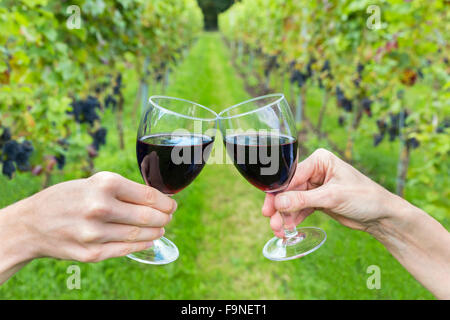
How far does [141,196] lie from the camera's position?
1.10 metres

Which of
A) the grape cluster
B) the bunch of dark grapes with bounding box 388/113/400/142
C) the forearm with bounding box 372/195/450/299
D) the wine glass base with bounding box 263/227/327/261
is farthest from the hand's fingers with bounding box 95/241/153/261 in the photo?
the bunch of dark grapes with bounding box 388/113/400/142

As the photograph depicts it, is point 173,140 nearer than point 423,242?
Yes

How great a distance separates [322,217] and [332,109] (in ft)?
18.7

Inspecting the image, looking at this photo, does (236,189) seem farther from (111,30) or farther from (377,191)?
(377,191)

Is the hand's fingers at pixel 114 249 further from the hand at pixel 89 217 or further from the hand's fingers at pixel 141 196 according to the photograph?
the hand's fingers at pixel 141 196

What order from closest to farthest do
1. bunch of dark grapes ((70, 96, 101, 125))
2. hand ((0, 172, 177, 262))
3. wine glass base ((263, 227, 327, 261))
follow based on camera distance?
hand ((0, 172, 177, 262)) → wine glass base ((263, 227, 327, 261)) → bunch of dark grapes ((70, 96, 101, 125))

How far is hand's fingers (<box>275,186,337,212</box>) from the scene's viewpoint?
4.33 ft

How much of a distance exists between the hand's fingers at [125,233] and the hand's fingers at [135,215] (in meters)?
0.02

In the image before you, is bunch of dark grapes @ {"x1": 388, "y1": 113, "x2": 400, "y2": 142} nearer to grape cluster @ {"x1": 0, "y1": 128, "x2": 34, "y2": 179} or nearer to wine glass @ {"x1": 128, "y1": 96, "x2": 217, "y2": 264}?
wine glass @ {"x1": 128, "y1": 96, "x2": 217, "y2": 264}

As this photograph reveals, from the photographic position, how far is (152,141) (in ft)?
4.07

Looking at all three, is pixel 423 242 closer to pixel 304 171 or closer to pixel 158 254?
pixel 304 171

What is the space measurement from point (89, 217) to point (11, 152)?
1.90 metres

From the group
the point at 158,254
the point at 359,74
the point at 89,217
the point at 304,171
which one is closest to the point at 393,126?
the point at 359,74

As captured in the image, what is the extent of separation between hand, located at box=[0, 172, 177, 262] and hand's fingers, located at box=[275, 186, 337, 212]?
45 cm
